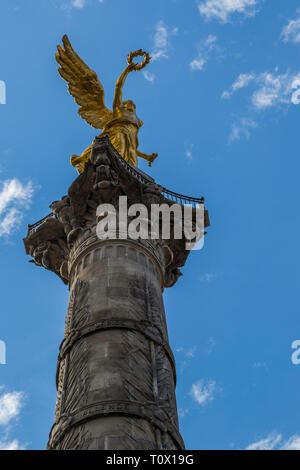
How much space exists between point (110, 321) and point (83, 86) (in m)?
11.7

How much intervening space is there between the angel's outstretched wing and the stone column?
17.1ft

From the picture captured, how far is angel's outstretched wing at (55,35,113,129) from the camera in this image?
67.2ft

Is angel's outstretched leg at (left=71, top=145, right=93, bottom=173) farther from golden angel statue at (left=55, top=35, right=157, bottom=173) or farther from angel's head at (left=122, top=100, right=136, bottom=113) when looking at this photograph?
angel's head at (left=122, top=100, right=136, bottom=113)

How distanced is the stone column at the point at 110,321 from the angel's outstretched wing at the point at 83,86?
5208mm

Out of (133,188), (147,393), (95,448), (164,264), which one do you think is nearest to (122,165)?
(133,188)

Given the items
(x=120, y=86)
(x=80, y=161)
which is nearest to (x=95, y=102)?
(x=120, y=86)

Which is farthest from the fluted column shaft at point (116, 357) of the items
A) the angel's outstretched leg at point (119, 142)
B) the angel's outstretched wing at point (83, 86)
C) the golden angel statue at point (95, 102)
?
the angel's outstretched wing at point (83, 86)

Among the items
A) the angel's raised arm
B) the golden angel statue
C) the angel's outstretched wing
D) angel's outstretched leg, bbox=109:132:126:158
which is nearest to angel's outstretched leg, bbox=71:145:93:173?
angel's outstretched leg, bbox=109:132:126:158

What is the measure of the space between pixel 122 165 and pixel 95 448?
8.28m

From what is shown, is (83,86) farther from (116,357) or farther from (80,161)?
(116,357)

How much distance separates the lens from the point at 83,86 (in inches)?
821
